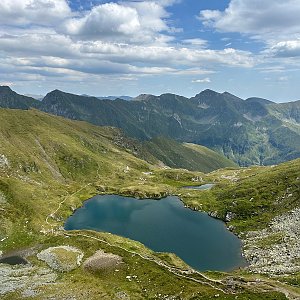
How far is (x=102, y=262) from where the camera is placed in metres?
97.4

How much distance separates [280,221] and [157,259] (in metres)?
61.9

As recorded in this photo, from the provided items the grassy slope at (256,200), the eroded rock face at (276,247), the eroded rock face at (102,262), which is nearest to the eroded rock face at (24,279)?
the eroded rock face at (102,262)

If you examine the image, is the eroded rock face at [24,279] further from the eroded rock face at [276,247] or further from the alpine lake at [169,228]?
the eroded rock face at [276,247]

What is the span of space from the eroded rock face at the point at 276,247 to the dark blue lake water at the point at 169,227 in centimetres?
493

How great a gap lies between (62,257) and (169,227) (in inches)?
2316

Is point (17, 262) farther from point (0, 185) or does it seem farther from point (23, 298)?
point (0, 185)

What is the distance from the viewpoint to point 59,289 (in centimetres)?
8350

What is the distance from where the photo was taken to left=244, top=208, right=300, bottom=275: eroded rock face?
101762mm

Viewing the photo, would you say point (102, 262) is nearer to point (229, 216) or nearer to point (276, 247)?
point (276, 247)

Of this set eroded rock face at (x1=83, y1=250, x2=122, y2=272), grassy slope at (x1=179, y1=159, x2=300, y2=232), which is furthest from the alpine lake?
eroded rock face at (x1=83, y1=250, x2=122, y2=272)

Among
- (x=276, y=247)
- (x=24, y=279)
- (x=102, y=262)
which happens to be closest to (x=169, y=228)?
(x=276, y=247)

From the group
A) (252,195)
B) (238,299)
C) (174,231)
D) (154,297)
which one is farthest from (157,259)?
(252,195)

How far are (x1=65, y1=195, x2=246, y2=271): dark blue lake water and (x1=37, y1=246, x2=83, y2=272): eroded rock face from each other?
31446 mm

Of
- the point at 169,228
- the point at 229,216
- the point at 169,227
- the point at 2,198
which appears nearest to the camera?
the point at 2,198
